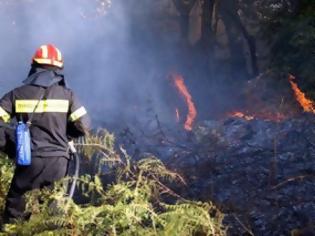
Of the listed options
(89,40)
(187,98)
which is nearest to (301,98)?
(187,98)

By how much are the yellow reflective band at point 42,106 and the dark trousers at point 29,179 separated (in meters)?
0.46

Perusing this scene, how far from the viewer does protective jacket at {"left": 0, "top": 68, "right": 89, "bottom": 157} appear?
14.8 feet

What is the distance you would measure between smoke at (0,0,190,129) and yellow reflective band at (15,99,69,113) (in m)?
10.9

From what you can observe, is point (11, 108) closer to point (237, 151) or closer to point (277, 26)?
point (237, 151)

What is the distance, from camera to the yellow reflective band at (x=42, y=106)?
452cm

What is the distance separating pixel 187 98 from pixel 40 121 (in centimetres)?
924

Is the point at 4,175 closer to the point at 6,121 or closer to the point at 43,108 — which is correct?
the point at 6,121

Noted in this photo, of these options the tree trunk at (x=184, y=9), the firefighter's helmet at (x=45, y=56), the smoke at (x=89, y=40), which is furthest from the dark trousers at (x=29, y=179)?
the tree trunk at (x=184, y=9)

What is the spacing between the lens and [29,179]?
4.56 metres

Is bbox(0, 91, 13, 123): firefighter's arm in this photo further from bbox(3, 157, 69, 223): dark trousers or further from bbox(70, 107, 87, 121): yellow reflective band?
bbox(70, 107, 87, 121): yellow reflective band

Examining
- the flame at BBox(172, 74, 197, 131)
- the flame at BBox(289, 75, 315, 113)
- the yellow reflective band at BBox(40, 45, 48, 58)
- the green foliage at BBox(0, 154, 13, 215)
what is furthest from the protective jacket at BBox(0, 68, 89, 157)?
the flame at BBox(289, 75, 315, 113)

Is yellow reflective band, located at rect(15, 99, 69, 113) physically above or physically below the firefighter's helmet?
below

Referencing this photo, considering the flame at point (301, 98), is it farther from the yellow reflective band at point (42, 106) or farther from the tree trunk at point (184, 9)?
the yellow reflective band at point (42, 106)

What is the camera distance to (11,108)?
450cm
